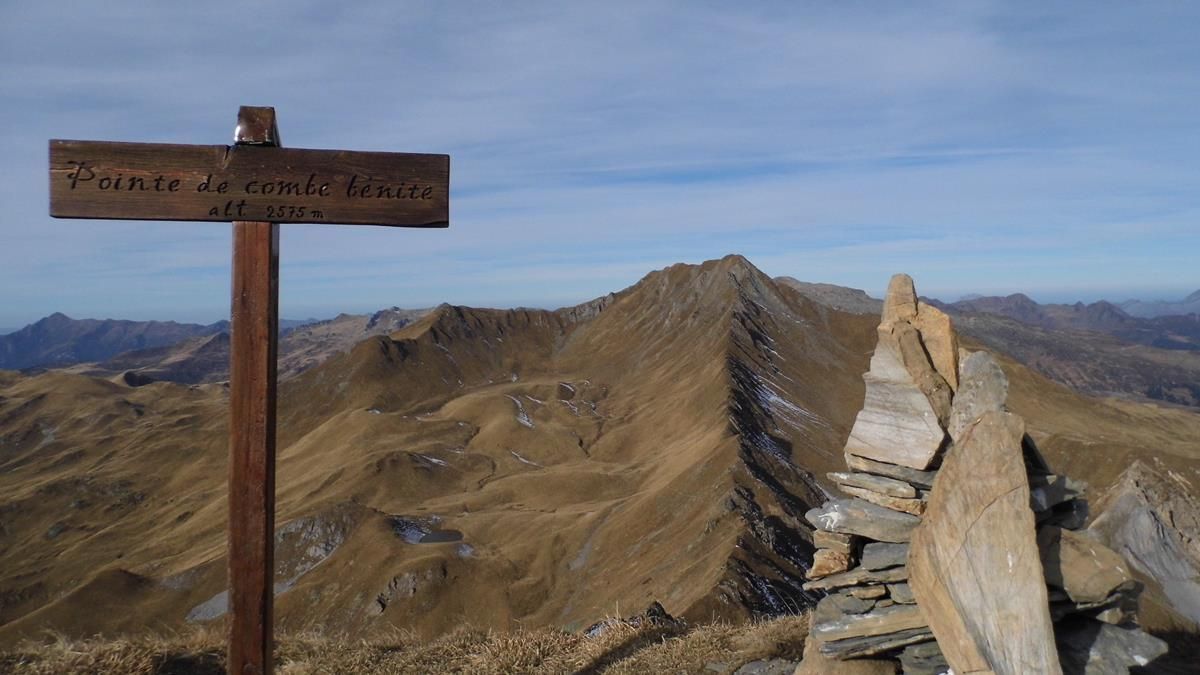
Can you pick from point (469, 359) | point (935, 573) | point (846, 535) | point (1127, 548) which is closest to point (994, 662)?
point (935, 573)

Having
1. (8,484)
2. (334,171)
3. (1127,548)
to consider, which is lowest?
(8,484)

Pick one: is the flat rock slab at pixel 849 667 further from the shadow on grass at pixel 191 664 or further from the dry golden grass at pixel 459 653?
the shadow on grass at pixel 191 664

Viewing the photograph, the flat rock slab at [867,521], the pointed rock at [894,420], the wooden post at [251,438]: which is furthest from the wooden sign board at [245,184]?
the flat rock slab at [867,521]

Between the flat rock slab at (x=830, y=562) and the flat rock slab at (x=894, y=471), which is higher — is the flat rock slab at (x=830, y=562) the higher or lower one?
the lower one

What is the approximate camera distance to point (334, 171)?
16.8 feet

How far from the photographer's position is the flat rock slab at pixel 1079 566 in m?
5.28

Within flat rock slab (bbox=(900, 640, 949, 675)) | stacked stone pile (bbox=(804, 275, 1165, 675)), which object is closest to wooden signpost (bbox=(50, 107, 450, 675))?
stacked stone pile (bbox=(804, 275, 1165, 675))

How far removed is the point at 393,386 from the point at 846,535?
7991 cm

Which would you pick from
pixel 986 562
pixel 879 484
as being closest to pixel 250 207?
pixel 879 484

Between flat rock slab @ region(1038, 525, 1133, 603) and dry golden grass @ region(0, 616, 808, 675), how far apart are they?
106 inches

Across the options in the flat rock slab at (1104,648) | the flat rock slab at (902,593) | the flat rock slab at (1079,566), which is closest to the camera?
the flat rock slab at (1104,648)

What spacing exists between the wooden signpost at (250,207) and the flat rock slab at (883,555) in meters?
4.22

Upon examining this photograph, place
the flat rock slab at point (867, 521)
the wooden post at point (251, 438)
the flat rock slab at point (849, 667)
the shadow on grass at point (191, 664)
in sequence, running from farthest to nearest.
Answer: the shadow on grass at point (191, 664) → the flat rock slab at point (849, 667) → the flat rock slab at point (867, 521) → the wooden post at point (251, 438)

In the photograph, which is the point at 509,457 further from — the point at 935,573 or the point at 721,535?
the point at 935,573
